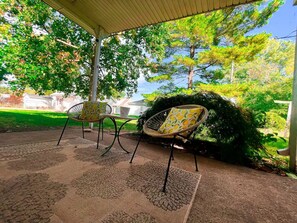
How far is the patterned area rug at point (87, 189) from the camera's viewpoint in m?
0.94

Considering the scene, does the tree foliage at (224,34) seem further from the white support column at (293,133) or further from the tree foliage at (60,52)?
the white support column at (293,133)

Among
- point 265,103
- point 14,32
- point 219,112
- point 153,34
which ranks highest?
point 153,34

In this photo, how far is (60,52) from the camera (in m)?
4.95

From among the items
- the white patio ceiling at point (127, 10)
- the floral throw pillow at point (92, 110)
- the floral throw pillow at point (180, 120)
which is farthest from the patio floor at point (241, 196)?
the white patio ceiling at point (127, 10)

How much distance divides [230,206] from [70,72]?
5.70m

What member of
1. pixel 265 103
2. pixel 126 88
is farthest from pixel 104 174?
pixel 265 103

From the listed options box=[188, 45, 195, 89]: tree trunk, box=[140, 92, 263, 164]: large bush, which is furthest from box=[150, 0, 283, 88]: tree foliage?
box=[140, 92, 263, 164]: large bush

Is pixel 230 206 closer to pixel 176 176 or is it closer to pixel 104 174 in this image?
pixel 176 176

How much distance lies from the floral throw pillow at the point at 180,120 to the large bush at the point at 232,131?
84 centimetres

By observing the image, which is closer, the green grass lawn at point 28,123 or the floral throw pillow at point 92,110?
the floral throw pillow at point 92,110

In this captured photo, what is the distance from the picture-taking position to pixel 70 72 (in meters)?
5.24

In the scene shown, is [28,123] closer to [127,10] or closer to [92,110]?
[92,110]

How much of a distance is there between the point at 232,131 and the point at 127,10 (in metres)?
2.74

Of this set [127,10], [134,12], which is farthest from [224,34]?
[127,10]
